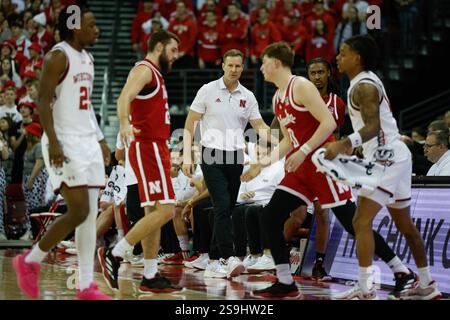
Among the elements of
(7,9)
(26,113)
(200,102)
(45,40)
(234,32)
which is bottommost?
(200,102)

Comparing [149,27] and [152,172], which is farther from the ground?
[149,27]

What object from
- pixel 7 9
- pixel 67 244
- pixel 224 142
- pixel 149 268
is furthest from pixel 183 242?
pixel 7 9

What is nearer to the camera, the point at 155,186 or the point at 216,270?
the point at 155,186

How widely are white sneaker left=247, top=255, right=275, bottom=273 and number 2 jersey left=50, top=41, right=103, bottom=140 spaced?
3.86m

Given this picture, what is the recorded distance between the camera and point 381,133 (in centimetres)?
716

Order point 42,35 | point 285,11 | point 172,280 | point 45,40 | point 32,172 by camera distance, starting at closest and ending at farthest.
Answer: point 172,280 → point 32,172 → point 285,11 → point 45,40 → point 42,35

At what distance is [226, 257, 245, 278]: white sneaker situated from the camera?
9.26 m

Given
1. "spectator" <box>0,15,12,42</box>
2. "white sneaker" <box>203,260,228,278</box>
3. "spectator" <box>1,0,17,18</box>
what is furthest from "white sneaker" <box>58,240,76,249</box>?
"spectator" <box>1,0,17,18</box>

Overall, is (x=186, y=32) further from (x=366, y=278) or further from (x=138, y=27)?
(x=366, y=278)

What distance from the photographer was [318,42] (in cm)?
1673

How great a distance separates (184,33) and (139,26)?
1418 millimetres

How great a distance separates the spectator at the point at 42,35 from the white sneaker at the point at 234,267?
10161 mm

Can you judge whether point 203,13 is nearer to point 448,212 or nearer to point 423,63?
point 423,63
